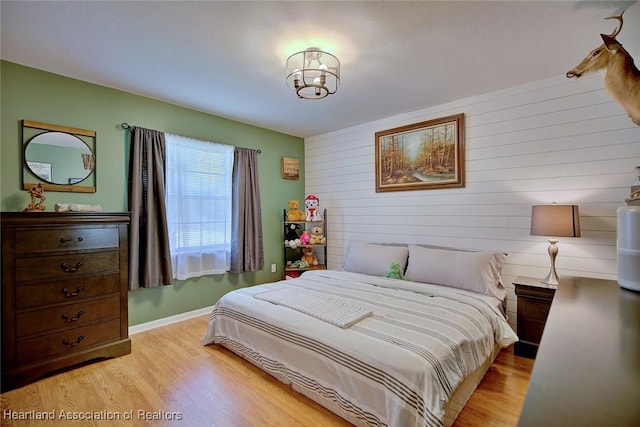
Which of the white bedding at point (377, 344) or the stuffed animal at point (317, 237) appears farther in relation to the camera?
the stuffed animal at point (317, 237)

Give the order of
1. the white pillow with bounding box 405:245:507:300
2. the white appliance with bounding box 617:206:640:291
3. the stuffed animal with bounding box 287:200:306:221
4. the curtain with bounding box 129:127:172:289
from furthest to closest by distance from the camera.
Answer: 1. the stuffed animal with bounding box 287:200:306:221
2. the curtain with bounding box 129:127:172:289
3. the white pillow with bounding box 405:245:507:300
4. the white appliance with bounding box 617:206:640:291

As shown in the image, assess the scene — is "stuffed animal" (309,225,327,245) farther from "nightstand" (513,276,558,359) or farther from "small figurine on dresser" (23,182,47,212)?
"small figurine on dresser" (23,182,47,212)

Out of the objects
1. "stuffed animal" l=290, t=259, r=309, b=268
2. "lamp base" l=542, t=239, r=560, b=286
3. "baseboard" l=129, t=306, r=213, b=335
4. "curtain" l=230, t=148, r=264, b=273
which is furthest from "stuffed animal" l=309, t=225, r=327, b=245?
"lamp base" l=542, t=239, r=560, b=286

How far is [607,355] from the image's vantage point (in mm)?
703

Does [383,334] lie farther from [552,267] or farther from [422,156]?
[422,156]

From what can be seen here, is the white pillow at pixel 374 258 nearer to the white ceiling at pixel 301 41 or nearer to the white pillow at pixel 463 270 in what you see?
the white pillow at pixel 463 270

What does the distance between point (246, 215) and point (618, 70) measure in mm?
3632

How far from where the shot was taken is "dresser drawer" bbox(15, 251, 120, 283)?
2.17 m

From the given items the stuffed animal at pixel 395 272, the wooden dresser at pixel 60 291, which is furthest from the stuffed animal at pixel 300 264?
the wooden dresser at pixel 60 291

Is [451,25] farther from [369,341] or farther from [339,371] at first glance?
[339,371]

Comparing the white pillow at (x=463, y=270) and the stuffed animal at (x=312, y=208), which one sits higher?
the stuffed animal at (x=312, y=208)

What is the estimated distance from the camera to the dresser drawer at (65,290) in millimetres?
2168

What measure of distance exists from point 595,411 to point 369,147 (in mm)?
3818

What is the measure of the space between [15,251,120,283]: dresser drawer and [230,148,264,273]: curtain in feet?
4.78
